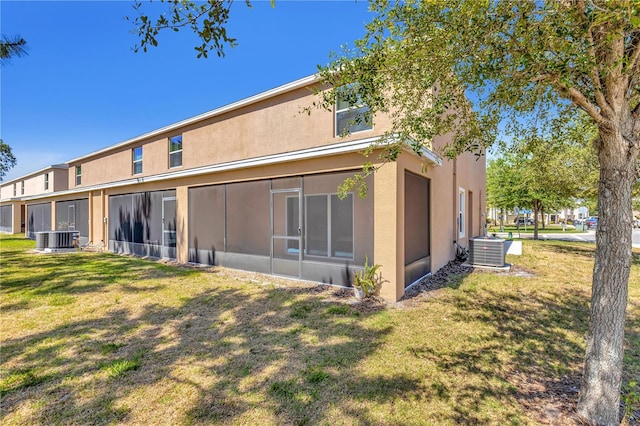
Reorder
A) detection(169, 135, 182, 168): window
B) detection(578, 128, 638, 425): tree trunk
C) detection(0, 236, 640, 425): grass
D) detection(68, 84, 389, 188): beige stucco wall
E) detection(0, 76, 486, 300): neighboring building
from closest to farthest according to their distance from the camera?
detection(578, 128, 638, 425): tree trunk, detection(0, 236, 640, 425): grass, detection(0, 76, 486, 300): neighboring building, detection(68, 84, 389, 188): beige stucco wall, detection(169, 135, 182, 168): window

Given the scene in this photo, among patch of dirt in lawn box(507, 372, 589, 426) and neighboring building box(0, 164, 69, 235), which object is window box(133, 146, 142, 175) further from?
patch of dirt in lawn box(507, 372, 589, 426)

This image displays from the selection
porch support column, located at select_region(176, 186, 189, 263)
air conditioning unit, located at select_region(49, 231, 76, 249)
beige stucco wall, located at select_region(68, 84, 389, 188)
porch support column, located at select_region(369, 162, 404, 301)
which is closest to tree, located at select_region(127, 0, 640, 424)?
porch support column, located at select_region(369, 162, 404, 301)

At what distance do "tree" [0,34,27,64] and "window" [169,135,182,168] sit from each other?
735 cm

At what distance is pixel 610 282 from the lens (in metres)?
2.84

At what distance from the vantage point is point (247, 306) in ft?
19.9

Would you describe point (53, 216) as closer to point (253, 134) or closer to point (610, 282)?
point (253, 134)

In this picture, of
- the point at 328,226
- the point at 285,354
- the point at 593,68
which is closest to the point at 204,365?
the point at 285,354

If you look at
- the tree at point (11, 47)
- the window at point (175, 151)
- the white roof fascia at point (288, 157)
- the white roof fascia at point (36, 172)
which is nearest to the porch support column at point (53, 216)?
the white roof fascia at point (36, 172)

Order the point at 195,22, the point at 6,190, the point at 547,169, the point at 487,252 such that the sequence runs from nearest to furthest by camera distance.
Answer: the point at 195,22, the point at 487,252, the point at 547,169, the point at 6,190

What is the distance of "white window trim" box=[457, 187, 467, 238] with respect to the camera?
39.1ft

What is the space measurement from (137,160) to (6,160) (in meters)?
28.6

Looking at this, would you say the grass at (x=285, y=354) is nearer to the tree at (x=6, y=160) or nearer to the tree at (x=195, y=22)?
the tree at (x=195, y=22)

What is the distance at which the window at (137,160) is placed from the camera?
53.4 ft

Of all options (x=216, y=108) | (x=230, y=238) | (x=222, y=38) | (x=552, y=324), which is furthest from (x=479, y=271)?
(x=216, y=108)
